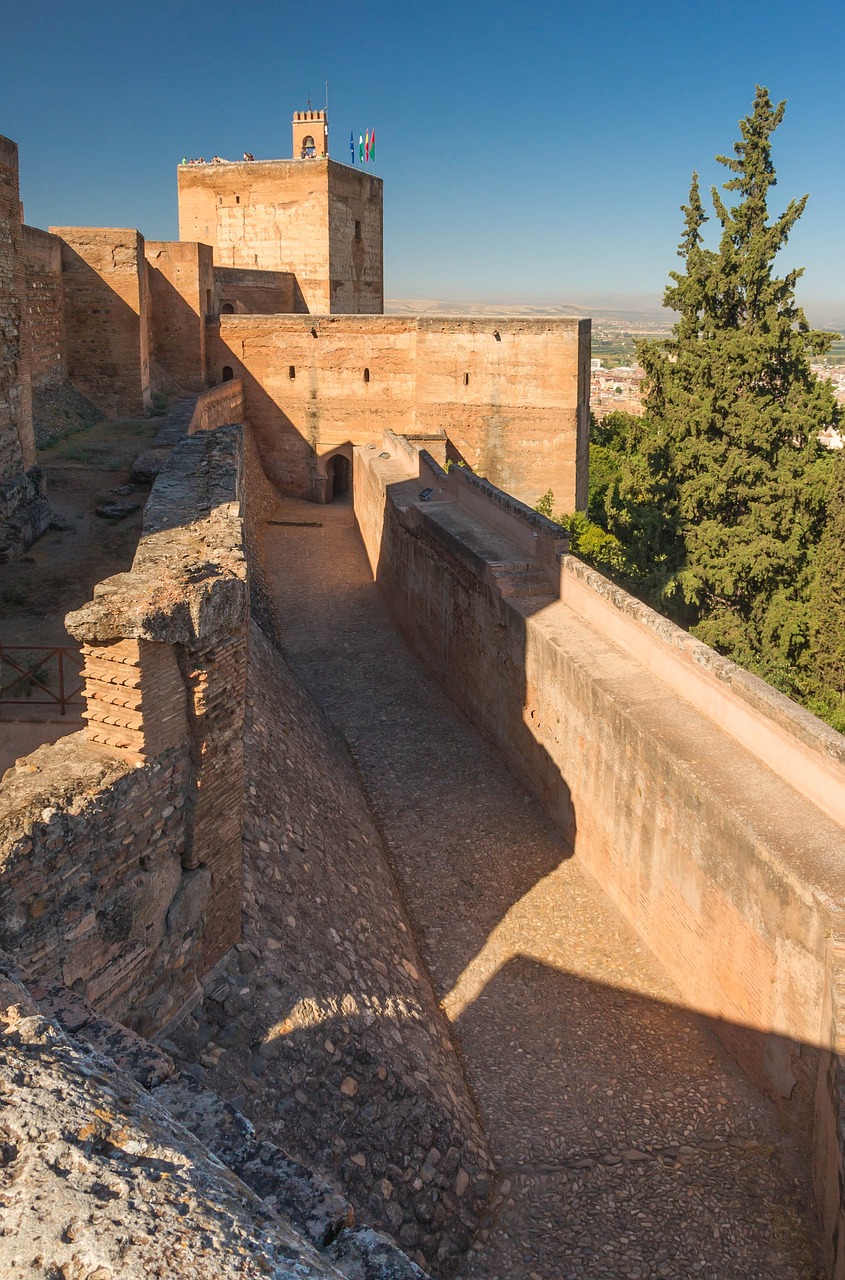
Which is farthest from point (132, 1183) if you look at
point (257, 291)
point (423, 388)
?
point (257, 291)

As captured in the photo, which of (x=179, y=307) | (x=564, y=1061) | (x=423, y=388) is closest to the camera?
(x=564, y=1061)

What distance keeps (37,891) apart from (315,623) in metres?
10.2

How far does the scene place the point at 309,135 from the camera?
98.2 feet

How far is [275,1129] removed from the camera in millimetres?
4695

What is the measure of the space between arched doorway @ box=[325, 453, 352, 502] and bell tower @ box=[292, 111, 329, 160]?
1238 centimetres

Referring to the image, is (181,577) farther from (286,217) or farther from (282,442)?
(286,217)

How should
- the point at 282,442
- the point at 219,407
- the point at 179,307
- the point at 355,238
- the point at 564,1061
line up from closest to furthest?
the point at 564,1061, the point at 219,407, the point at 179,307, the point at 282,442, the point at 355,238

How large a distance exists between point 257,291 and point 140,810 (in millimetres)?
22813

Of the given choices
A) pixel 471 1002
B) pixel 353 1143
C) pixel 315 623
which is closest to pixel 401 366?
pixel 315 623

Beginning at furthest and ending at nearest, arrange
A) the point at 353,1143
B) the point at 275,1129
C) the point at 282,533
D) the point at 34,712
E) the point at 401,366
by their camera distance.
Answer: the point at 401,366
the point at 282,533
the point at 34,712
the point at 353,1143
the point at 275,1129

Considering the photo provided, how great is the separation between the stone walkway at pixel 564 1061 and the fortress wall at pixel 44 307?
9.63 meters

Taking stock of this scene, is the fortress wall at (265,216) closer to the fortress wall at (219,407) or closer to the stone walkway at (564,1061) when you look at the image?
the fortress wall at (219,407)

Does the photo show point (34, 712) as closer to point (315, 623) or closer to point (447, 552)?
point (447, 552)

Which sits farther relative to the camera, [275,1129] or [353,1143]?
[353,1143]
